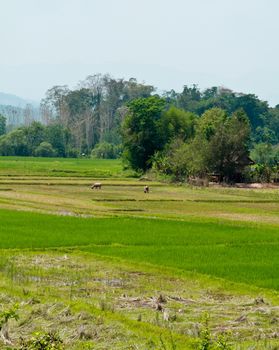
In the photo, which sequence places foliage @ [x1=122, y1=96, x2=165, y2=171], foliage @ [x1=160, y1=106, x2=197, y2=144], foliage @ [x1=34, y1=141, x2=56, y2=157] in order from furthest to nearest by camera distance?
foliage @ [x1=34, y1=141, x2=56, y2=157] → foliage @ [x1=160, y1=106, x2=197, y2=144] → foliage @ [x1=122, y1=96, x2=165, y2=171]

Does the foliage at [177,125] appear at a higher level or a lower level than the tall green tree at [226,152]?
higher

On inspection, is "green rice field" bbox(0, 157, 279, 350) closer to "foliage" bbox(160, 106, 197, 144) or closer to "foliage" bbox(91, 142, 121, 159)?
"foliage" bbox(160, 106, 197, 144)

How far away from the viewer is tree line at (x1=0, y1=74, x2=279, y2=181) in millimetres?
40969

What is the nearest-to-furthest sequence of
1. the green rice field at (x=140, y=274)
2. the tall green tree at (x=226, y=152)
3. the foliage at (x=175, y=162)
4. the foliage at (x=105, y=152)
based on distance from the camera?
the green rice field at (x=140, y=274) → the tall green tree at (x=226, y=152) → the foliage at (x=175, y=162) → the foliage at (x=105, y=152)

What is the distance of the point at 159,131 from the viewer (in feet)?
162

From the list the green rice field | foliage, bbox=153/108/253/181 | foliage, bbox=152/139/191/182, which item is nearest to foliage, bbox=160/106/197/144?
foliage, bbox=152/139/191/182

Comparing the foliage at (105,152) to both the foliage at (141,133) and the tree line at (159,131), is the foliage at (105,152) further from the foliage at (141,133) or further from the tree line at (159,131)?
the foliage at (141,133)

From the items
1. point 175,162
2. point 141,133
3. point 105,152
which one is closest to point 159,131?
point 141,133

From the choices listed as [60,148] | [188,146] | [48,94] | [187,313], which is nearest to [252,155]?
[188,146]

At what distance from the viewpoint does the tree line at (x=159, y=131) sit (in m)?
41.0

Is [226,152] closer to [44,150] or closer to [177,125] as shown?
[177,125]

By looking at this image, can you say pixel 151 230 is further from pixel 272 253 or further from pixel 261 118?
pixel 261 118

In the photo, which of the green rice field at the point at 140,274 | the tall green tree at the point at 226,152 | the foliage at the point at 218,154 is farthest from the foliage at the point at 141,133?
the green rice field at the point at 140,274

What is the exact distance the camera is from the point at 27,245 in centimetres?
1472
